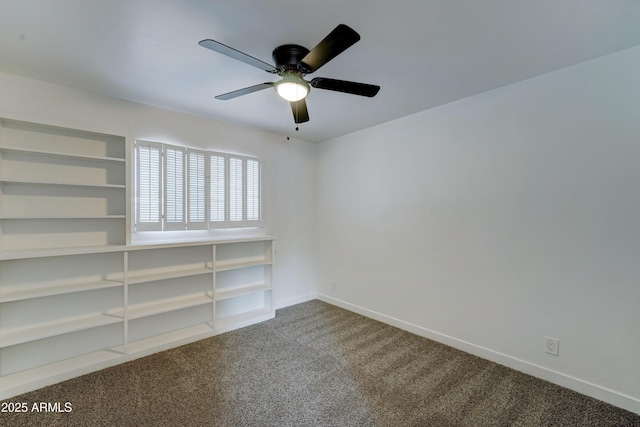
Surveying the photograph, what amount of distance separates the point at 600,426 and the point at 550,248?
1183 mm

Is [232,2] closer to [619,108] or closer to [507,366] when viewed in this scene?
[619,108]

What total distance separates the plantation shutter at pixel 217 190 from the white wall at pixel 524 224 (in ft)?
6.12

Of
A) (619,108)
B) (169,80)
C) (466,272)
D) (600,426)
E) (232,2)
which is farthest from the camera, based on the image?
(466,272)

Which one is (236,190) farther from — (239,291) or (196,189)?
(239,291)

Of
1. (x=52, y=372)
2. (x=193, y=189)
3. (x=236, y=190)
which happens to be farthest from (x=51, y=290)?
(x=236, y=190)

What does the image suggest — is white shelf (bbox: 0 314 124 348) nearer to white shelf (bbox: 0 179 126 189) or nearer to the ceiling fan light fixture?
white shelf (bbox: 0 179 126 189)

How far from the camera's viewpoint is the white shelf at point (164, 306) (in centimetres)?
273

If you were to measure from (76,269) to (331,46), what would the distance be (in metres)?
2.85

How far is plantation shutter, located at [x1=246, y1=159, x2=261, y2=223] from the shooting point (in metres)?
3.71

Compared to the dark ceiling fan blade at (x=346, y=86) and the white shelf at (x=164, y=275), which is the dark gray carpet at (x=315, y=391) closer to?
the white shelf at (x=164, y=275)

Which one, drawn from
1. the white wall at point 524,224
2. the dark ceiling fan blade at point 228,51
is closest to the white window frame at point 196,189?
the dark ceiling fan blade at point 228,51

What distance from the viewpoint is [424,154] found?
3.12 meters

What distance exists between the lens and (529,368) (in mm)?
2377

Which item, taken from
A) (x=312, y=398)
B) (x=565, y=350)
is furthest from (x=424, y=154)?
(x=312, y=398)
